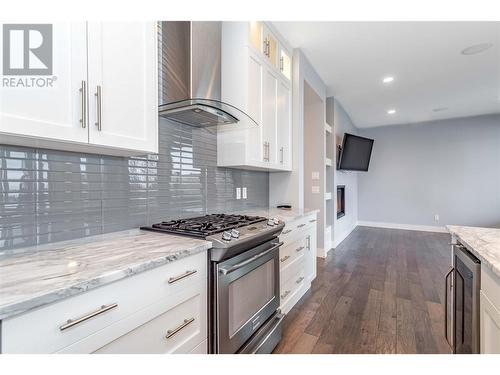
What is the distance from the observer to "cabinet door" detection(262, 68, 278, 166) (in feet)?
7.79

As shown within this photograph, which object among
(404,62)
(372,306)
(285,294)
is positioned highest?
(404,62)

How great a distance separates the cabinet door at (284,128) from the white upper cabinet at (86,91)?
1.55m

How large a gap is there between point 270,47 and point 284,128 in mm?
837

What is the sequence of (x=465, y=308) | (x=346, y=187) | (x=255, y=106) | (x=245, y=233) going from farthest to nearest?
(x=346, y=187), (x=255, y=106), (x=245, y=233), (x=465, y=308)

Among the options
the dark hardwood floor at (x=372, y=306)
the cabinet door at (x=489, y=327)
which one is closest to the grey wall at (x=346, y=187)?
the dark hardwood floor at (x=372, y=306)

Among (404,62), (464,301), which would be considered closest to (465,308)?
(464,301)

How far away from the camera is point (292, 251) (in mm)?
2258

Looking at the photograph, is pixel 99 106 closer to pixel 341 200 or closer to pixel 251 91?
pixel 251 91

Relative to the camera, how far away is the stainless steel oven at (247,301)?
125 cm

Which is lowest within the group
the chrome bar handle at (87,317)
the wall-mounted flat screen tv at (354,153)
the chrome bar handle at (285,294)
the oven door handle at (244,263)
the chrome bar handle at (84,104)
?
the chrome bar handle at (285,294)

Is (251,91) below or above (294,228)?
above

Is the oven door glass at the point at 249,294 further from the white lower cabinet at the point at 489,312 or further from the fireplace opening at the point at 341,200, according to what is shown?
the fireplace opening at the point at 341,200
